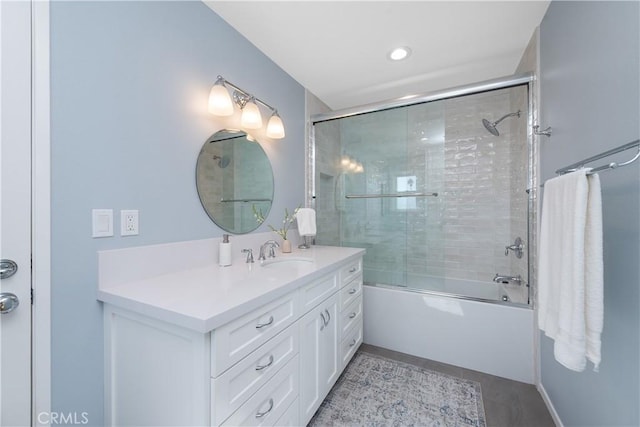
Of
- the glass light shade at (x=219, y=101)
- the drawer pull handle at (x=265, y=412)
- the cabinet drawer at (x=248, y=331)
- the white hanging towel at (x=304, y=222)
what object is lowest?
the drawer pull handle at (x=265, y=412)

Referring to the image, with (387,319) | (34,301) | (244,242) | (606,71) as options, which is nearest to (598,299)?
(606,71)

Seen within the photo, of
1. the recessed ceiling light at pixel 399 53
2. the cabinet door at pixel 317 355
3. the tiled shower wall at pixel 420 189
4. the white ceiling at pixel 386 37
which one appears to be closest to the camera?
the cabinet door at pixel 317 355

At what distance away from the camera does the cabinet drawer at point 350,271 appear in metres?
1.65

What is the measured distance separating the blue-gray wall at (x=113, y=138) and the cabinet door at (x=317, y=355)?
758 mm

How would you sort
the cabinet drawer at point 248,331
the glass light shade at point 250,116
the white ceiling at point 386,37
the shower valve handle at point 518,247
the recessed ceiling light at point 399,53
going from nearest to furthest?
1. the cabinet drawer at point 248,331
2. the white ceiling at point 386,37
3. the glass light shade at point 250,116
4. the recessed ceiling light at point 399,53
5. the shower valve handle at point 518,247

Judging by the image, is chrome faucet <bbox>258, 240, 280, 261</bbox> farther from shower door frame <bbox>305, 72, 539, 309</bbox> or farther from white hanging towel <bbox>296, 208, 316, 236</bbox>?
shower door frame <bbox>305, 72, 539, 309</bbox>

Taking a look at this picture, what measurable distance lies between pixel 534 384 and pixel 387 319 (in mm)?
972

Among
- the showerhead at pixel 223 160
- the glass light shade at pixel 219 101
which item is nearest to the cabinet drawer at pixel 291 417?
the showerhead at pixel 223 160

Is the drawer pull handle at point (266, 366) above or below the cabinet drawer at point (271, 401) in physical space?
above

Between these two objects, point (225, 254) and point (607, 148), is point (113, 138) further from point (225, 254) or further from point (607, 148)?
point (607, 148)

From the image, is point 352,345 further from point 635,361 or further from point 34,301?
point 34,301

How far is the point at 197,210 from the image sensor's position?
1.37m

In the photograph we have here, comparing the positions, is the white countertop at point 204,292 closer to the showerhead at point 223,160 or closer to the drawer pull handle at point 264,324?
the drawer pull handle at point 264,324

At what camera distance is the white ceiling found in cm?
142
